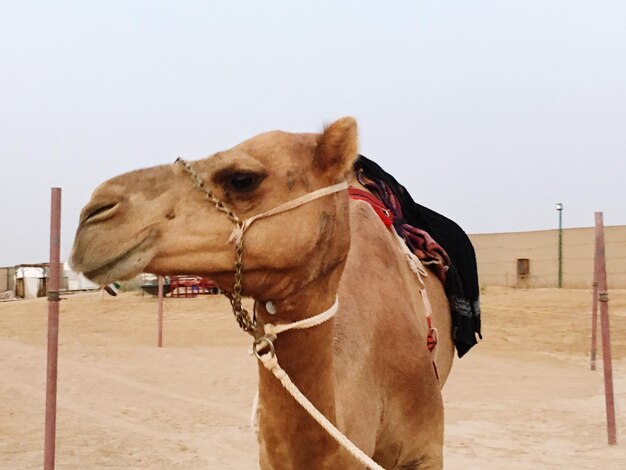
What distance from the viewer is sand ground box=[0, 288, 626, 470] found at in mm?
7059

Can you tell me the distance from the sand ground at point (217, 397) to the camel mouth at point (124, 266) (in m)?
4.86

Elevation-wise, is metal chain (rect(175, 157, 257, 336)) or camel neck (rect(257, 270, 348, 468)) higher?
metal chain (rect(175, 157, 257, 336))

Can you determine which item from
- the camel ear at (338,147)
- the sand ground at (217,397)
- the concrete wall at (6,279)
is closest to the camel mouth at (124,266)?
the camel ear at (338,147)

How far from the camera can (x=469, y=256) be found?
520 cm

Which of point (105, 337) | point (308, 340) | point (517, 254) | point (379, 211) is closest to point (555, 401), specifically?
point (379, 211)

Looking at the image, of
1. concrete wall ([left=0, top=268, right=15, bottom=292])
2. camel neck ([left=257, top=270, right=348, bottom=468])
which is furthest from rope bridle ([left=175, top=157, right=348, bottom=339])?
concrete wall ([left=0, top=268, right=15, bottom=292])

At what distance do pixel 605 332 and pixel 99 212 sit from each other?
6790 mm

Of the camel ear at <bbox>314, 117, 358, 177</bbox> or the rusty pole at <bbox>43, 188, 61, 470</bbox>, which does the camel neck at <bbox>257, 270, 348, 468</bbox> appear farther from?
the rusty pole at <bbox>43, 188, 61, 470</bbox>

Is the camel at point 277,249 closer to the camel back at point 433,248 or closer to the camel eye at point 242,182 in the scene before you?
the camel eye at point 242,182

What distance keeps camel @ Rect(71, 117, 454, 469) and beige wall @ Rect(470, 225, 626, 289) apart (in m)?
26.7

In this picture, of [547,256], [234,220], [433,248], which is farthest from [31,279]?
[234,220]

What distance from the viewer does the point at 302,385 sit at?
8.20 ft

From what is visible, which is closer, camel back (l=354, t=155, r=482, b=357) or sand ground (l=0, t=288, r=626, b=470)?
camel back (l=354, t=155, r=482, b=357)

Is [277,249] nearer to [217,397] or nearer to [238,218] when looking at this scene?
[238,218]
